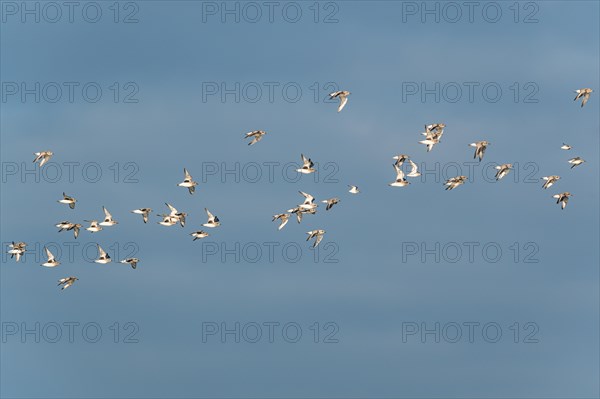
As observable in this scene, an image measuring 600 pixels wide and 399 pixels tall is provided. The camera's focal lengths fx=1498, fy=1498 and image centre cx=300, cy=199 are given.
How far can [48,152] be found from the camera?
141 meters

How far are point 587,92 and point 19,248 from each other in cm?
5291

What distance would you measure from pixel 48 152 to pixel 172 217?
1394 centimetres

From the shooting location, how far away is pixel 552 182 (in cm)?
13425

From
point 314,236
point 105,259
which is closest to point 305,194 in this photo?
point 314,236

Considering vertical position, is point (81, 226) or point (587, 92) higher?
point (587, 92)

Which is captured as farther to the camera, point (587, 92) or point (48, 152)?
point (48, 152)

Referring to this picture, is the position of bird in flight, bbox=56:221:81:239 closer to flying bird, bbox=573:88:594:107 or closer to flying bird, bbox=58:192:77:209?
flying bird, bbox=58:192:77:209

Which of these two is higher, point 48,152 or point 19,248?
point 48,152

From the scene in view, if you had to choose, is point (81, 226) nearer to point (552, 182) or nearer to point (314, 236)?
point (314, 236)

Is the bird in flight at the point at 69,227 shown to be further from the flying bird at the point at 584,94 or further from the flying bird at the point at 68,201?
the flying bird at the point at 584,94

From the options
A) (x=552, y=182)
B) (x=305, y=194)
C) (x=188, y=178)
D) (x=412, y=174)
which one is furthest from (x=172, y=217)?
(x=552, y=182)

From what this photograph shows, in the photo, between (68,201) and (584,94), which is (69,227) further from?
(584,94)

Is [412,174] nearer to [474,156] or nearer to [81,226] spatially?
[474,156]

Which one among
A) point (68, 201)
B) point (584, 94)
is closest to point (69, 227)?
point (68, 201)
